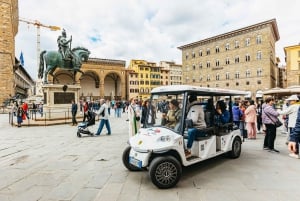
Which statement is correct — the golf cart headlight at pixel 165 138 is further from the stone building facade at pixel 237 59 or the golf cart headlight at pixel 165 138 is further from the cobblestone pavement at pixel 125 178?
the stone building facade at pixel 237 59

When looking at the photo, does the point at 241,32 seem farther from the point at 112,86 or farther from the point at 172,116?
the point at 172,116

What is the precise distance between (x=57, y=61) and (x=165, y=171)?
1622 centimetres

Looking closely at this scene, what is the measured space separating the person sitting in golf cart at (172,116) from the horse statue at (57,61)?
14.8 m

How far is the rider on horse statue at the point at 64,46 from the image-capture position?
17203mm

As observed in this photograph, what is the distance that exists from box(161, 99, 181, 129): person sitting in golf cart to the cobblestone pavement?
4.02 ft

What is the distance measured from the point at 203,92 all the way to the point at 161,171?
229 cm

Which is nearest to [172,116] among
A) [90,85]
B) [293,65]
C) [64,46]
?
[64,46]

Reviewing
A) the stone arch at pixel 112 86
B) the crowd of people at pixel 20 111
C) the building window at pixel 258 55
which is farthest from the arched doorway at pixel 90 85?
the crowd of people at pixel 20 111

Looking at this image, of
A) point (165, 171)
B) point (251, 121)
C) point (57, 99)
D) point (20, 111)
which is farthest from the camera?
point (57, 99)

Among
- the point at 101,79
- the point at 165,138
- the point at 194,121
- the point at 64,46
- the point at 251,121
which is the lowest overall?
the point at 251,121

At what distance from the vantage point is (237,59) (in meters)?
51.9

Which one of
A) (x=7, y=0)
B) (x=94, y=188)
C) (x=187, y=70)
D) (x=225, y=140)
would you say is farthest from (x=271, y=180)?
(x=187, y=70)

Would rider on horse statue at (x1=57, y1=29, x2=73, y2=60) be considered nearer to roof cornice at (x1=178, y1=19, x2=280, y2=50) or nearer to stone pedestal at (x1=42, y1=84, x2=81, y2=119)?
stone pedestal at (x1=42, y1=84, x2=81, y2=119)

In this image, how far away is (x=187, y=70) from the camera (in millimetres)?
63531
